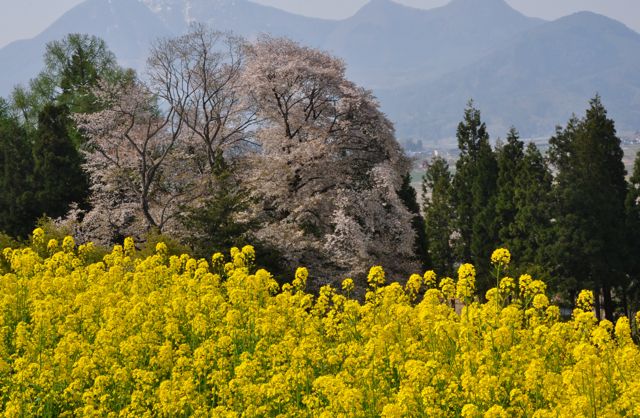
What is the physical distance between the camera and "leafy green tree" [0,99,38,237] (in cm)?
4112

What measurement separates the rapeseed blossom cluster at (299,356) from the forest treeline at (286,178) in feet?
44.3

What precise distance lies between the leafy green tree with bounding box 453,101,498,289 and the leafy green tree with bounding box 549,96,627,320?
17.0ft

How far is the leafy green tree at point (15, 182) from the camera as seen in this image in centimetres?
4112

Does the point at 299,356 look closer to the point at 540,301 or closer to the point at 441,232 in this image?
the point at 540,301

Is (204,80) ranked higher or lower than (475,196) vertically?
higher

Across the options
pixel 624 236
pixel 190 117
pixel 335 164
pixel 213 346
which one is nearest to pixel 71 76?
pixel 190 117

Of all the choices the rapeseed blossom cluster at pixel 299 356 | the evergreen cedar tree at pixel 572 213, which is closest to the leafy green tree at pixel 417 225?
the evergreen cedar tree at pixel 572 213

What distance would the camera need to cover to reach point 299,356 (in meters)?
10.6

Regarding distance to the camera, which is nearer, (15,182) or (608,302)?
(608,302)

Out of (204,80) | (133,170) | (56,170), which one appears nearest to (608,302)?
(204,80)

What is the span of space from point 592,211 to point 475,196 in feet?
28.3

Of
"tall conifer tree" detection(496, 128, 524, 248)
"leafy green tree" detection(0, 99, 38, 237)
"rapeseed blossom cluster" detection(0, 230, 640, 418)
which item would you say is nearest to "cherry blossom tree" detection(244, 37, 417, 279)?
"tall conifer tree" detection(496, 128, 524, 248)

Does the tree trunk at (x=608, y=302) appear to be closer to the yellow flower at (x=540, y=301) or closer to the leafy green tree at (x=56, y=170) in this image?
the leafy green tree at (x=56, y=170)

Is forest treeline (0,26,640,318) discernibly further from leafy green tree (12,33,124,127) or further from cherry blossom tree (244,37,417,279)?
leafy green tree (12,33,124,127)
